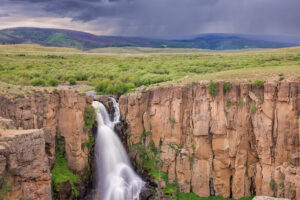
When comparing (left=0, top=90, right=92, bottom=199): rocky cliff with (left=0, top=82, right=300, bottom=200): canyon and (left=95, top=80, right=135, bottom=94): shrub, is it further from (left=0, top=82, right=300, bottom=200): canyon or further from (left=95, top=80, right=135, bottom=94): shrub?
(left=95, top=80, right=135, bottom=94): shrub

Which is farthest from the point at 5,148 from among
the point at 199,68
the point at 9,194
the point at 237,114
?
the point at 199,68

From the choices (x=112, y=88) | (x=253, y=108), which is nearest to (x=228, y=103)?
(x=253, y=108)

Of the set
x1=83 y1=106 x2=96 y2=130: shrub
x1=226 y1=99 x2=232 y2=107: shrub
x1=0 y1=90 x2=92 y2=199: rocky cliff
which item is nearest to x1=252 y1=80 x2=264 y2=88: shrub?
x1=226 y1=99 x2=232 y2=107: shrub

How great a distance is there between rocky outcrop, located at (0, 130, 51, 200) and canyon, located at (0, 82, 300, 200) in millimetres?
8005

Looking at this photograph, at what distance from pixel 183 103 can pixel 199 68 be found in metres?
22.7

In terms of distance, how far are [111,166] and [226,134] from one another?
508 inches

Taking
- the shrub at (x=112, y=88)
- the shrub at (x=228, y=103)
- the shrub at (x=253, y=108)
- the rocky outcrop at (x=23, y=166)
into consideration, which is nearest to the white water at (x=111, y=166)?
the shrub at (x=112, y=88)

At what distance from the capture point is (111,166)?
31844 mm

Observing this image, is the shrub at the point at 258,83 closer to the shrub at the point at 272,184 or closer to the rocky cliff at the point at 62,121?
the shrub at the point at 272,184

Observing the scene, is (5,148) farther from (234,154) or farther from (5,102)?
(234,154)

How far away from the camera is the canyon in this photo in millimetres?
26609

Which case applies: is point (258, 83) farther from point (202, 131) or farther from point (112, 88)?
point (112, 88)

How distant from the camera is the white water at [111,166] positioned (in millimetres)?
29859

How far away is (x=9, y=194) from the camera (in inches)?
645
